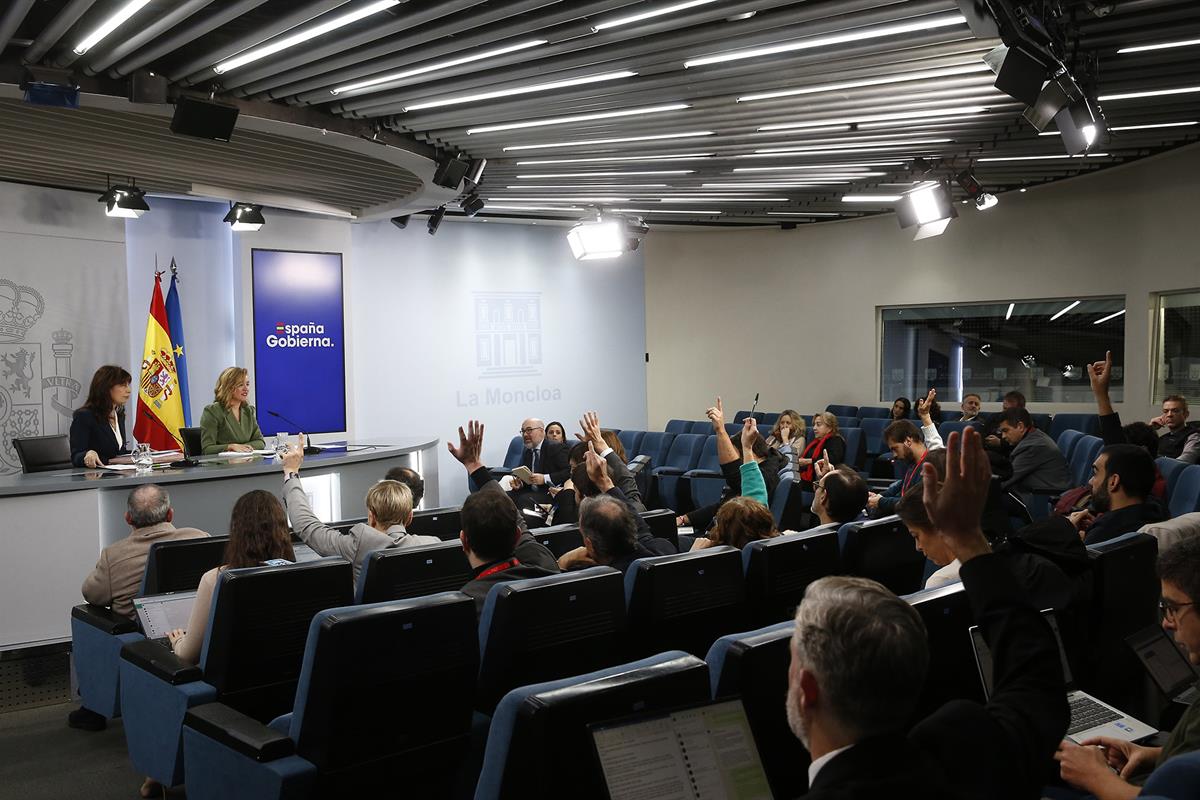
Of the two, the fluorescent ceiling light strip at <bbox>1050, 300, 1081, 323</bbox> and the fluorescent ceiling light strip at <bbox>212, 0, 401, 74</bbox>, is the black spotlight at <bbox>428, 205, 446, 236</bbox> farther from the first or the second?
the fluorescent ceiling light strip at <bbox>1050, 300, 1081, 323</bbox>

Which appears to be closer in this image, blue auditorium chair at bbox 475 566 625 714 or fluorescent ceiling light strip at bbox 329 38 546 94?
blue auditorium chair at bbox 475 566 625 714

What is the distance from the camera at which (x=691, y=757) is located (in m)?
1.82


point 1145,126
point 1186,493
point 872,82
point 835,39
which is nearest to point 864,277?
point 1145,126

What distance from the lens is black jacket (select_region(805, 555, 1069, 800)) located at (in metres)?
1.31

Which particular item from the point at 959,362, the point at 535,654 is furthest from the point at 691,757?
the point at 959,362

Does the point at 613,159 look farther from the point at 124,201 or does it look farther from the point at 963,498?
the point at 963,498

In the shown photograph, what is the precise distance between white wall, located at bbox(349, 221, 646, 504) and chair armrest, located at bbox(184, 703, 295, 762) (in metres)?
8.51

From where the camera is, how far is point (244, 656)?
10.5 feet

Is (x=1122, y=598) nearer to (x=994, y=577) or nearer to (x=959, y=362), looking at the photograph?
(x=994, y=577)

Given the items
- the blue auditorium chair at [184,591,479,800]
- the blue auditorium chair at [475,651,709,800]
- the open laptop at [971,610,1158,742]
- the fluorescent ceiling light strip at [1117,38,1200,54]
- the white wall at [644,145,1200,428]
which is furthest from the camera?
the white wall at [644,145,1200,428]

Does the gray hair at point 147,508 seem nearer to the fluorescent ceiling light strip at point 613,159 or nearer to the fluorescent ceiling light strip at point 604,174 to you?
the fluorescent ceiling light strip at point 613,159

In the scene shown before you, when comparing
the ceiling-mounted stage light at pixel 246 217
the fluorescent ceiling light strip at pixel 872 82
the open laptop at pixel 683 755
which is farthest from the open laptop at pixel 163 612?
the ceiling-mounted stage light at pixel 246 217

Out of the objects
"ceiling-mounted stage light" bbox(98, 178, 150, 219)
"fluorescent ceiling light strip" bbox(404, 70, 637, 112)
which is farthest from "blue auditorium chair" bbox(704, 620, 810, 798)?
"ceiling-mounted stage light" bbox(98, 178, 150, 219)

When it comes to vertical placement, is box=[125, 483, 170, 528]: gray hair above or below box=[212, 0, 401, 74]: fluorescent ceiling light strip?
below
